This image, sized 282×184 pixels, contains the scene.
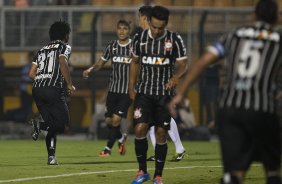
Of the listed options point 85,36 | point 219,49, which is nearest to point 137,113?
point 219,49

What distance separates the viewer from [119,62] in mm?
18484

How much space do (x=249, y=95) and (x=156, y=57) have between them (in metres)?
4.24

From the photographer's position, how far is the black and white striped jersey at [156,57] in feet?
41.2

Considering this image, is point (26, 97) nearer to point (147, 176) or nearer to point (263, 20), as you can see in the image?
point (147, 176)

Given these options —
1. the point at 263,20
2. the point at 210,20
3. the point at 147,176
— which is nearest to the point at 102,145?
the point at 210,20

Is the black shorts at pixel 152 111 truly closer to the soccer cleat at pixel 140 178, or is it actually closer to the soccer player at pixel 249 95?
the soccer cleat at pixel 140 178

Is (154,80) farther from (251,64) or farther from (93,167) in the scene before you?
(251,64)

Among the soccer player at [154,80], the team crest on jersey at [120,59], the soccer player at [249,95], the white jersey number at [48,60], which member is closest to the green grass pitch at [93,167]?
the soccer player at [154,80]

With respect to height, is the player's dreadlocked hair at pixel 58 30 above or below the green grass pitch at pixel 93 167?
above

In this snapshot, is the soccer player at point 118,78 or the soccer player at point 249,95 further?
the soccer player at point 118,78

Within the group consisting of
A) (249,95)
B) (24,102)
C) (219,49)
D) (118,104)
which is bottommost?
(24,102)

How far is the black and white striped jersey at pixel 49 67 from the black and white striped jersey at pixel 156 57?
2.86 meters

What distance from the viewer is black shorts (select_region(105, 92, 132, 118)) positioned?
18422 mm

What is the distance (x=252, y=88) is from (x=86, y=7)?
1762 cm
